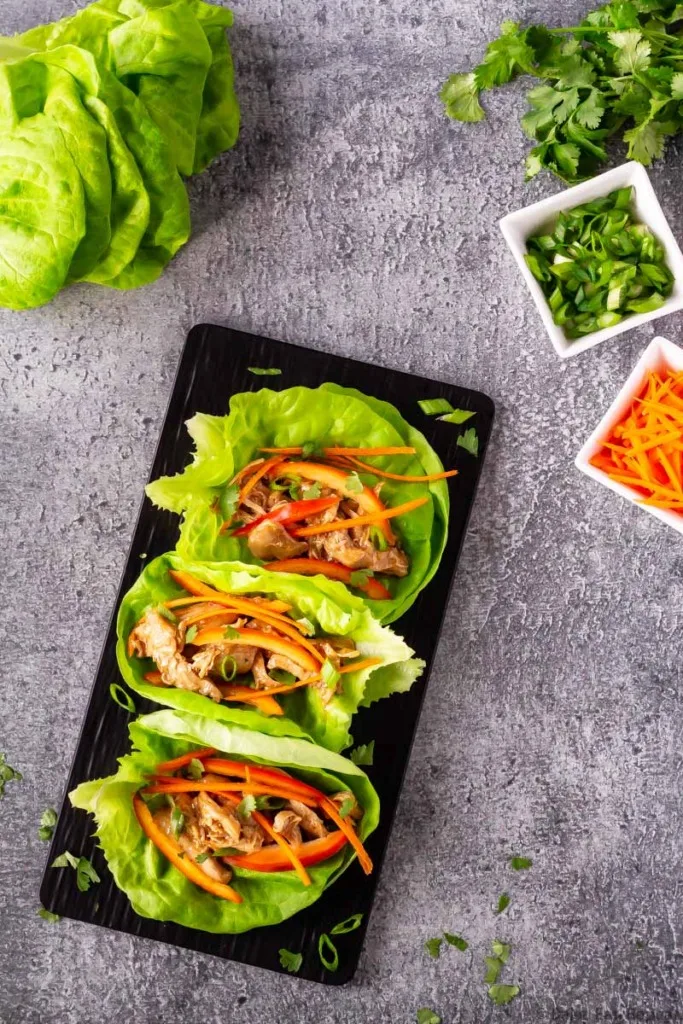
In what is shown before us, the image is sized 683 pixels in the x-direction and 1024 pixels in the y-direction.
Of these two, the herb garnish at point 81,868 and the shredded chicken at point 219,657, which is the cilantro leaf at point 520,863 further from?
the herb garnish at point 81,868

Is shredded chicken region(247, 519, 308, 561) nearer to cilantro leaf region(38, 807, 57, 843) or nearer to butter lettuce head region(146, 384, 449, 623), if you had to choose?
butter lettuce head region(146, 384, 449, 623)

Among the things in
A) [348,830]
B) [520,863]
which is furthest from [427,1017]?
[348,830]

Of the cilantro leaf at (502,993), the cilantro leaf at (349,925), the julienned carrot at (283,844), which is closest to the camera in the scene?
the julienned carrot at (283,844)

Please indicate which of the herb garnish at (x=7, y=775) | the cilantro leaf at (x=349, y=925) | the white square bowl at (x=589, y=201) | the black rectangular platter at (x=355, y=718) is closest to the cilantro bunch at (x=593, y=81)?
the white square bowl at (x=589, y=201)

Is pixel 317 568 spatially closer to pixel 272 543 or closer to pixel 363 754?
pixel 272 543

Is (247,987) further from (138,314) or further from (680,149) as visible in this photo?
(680,149)

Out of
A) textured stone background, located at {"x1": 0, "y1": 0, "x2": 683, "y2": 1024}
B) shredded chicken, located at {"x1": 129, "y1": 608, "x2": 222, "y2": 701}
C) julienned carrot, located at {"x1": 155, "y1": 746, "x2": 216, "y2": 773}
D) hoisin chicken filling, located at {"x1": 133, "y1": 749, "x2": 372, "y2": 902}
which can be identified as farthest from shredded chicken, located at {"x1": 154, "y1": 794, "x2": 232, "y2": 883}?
textured stone background, located at {"x1": 0, "y1": 0, "x2": 683, "y2": 1024}

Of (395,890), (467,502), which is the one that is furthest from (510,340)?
(395,890)
